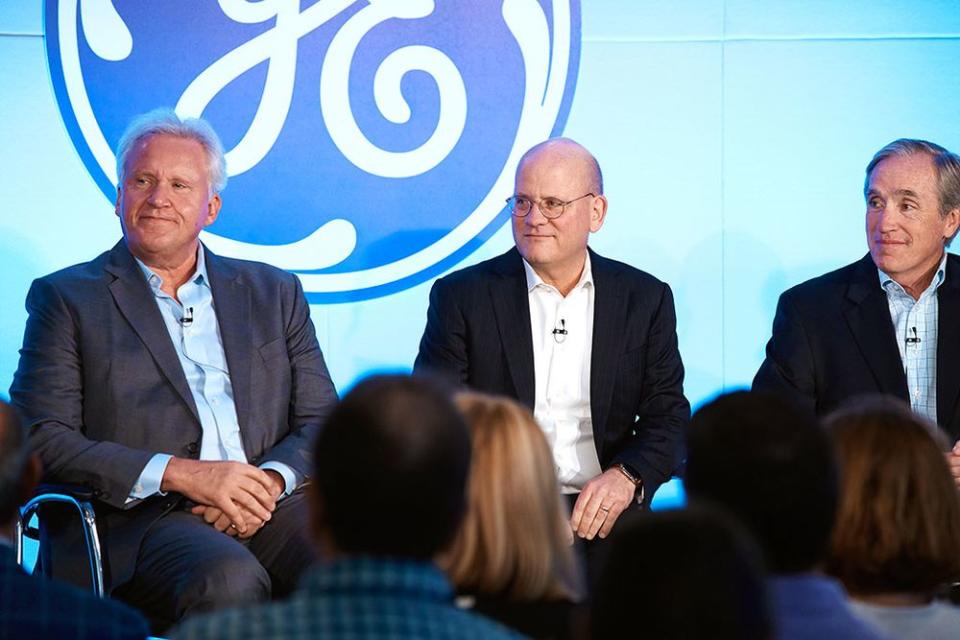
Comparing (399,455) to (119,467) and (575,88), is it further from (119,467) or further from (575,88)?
(575,88)

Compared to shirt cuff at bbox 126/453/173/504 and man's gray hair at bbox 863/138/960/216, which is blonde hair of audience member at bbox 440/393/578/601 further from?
man's gray hair at bbox 863/138/960/216

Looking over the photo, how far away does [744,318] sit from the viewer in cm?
509

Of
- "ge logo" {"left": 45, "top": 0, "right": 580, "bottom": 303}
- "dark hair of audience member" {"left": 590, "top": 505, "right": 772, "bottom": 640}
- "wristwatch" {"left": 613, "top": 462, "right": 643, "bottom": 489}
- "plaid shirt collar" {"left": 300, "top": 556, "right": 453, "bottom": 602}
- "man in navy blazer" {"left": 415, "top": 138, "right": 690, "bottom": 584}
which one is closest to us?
"dark hair of audience member" {"left": 590, "top": 505, "right": 772, "bottom": 640}

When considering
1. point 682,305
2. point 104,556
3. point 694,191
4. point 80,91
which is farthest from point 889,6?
point 104,556

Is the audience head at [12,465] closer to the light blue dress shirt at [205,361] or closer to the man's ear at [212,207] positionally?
the light blue dress shirt at [205,361]

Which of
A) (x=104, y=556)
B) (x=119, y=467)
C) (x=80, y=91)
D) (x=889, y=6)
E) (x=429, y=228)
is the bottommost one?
(x=104, y=556)

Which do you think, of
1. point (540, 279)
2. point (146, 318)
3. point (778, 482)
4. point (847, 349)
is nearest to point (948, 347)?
point (847, 349)

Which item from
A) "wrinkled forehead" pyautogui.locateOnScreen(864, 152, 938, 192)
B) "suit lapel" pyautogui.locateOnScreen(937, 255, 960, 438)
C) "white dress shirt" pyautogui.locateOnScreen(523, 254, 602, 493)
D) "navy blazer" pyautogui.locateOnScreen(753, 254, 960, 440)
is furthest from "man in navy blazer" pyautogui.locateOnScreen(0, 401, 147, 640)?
"wrinkled forehead" pyautogui.locateOnScreen(864, 152, 938, 192)

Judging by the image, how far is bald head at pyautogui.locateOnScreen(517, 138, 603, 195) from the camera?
4379 mm

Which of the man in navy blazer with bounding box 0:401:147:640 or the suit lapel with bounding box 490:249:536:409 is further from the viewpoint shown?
the suit lapel with bounding box 490:249:536:409

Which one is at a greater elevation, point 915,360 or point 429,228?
point 429,228

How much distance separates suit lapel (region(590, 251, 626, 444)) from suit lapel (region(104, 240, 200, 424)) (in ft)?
4.21

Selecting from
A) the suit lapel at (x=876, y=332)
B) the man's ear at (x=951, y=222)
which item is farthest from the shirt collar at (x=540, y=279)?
the man's ear at (x=951, y=222)

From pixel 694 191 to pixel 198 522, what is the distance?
7.80 ft
